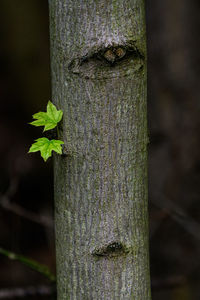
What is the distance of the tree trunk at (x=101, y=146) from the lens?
1015 mm

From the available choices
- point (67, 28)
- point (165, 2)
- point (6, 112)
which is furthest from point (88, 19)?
point (6, 112)

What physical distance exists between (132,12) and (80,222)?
1.71ft

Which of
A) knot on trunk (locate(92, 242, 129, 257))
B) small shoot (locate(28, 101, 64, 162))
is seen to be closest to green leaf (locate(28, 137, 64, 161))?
small shoot (locate(28, 101, 64, 162))

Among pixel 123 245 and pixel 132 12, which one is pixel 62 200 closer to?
pixel 123 245

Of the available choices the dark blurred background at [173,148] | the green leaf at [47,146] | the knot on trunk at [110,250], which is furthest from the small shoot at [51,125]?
the dark blurred background at [173,148]

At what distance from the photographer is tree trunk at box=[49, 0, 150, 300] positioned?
1015mm

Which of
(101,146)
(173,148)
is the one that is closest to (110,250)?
(101,146)

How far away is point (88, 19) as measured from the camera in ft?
3.28

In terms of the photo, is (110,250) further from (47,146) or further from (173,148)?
(173,148)

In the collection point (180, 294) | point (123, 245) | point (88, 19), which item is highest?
point (88, 19)

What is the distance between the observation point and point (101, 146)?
3.46ft

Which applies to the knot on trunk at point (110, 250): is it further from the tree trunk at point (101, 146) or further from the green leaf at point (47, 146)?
the green leaf at point (47, 146)

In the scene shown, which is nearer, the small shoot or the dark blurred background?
the small shoot

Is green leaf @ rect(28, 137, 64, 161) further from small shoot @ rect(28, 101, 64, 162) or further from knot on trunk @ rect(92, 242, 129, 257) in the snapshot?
knot on trunk @ rect(92, 242, 129, 257)
